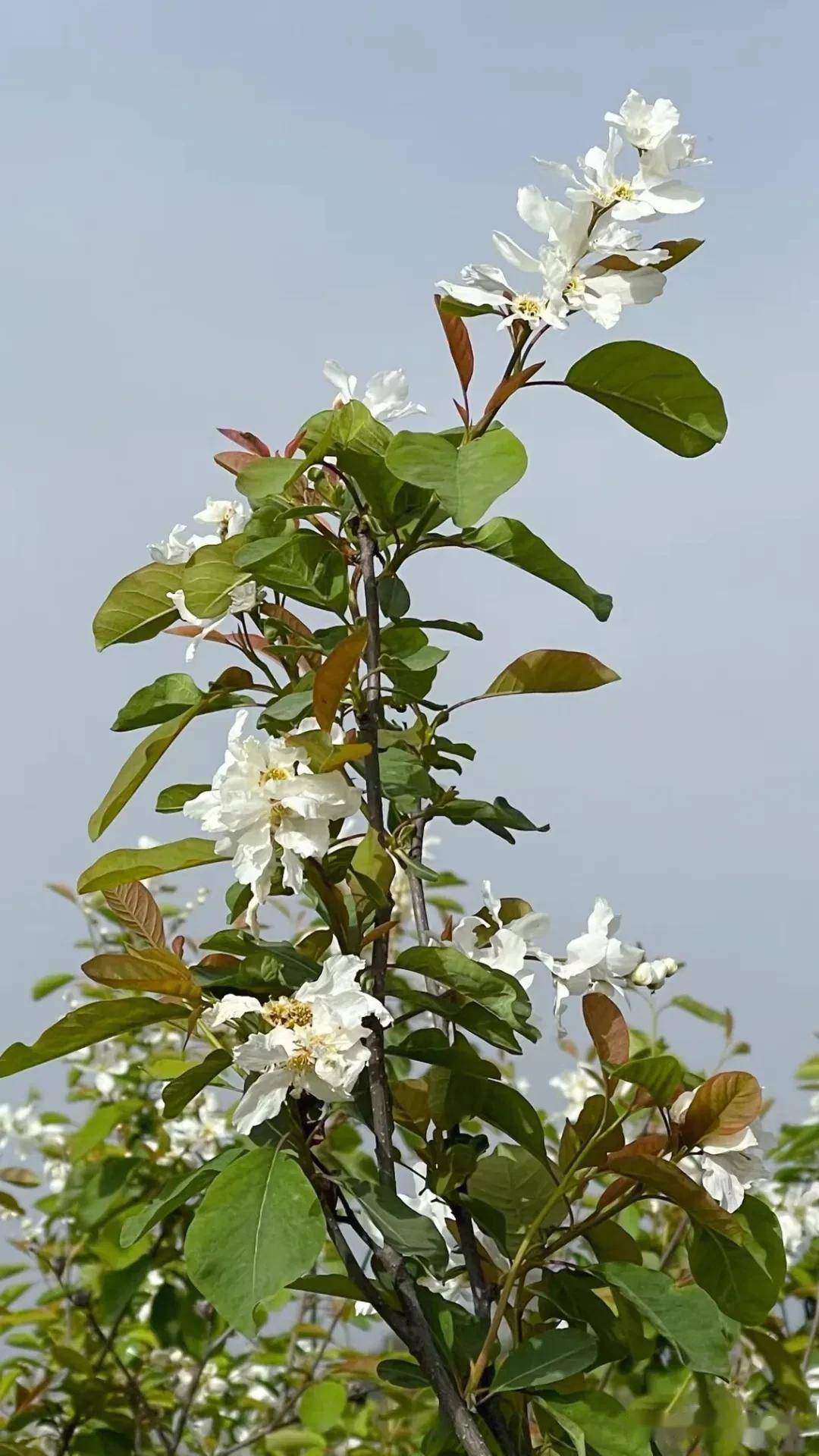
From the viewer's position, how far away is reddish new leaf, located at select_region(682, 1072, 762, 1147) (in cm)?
80

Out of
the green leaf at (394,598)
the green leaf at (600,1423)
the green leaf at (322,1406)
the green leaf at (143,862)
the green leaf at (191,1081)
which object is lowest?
the green leaf at (322,1406)

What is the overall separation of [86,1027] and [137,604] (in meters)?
0.32

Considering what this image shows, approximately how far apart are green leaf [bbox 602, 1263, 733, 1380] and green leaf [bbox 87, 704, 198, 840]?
46cm

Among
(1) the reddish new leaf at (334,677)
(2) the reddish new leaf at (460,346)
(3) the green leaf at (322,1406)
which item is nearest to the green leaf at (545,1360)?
(1) the reddish new leaf at (334,677)

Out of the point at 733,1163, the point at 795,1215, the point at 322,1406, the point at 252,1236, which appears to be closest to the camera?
the point at 252,1236

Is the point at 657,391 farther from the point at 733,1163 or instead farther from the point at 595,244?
the point at 733,1163

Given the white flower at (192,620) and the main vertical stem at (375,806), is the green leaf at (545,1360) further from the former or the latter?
the white flower at (192,620)

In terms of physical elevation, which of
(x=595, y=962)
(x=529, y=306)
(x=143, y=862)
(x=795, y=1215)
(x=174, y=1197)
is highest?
(x=529, y=306)

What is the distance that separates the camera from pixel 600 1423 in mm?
807

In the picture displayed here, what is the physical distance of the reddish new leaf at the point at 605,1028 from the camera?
0.91 m

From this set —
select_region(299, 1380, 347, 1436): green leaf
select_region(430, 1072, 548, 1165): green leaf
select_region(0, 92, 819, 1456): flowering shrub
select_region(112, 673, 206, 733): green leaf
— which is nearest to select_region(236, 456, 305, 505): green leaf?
select_region(0, 92, 819, 1456): flowering shrub

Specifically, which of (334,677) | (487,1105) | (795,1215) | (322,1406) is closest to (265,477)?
(334,677)

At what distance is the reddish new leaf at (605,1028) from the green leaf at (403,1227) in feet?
0.65

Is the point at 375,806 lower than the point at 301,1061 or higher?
higher
